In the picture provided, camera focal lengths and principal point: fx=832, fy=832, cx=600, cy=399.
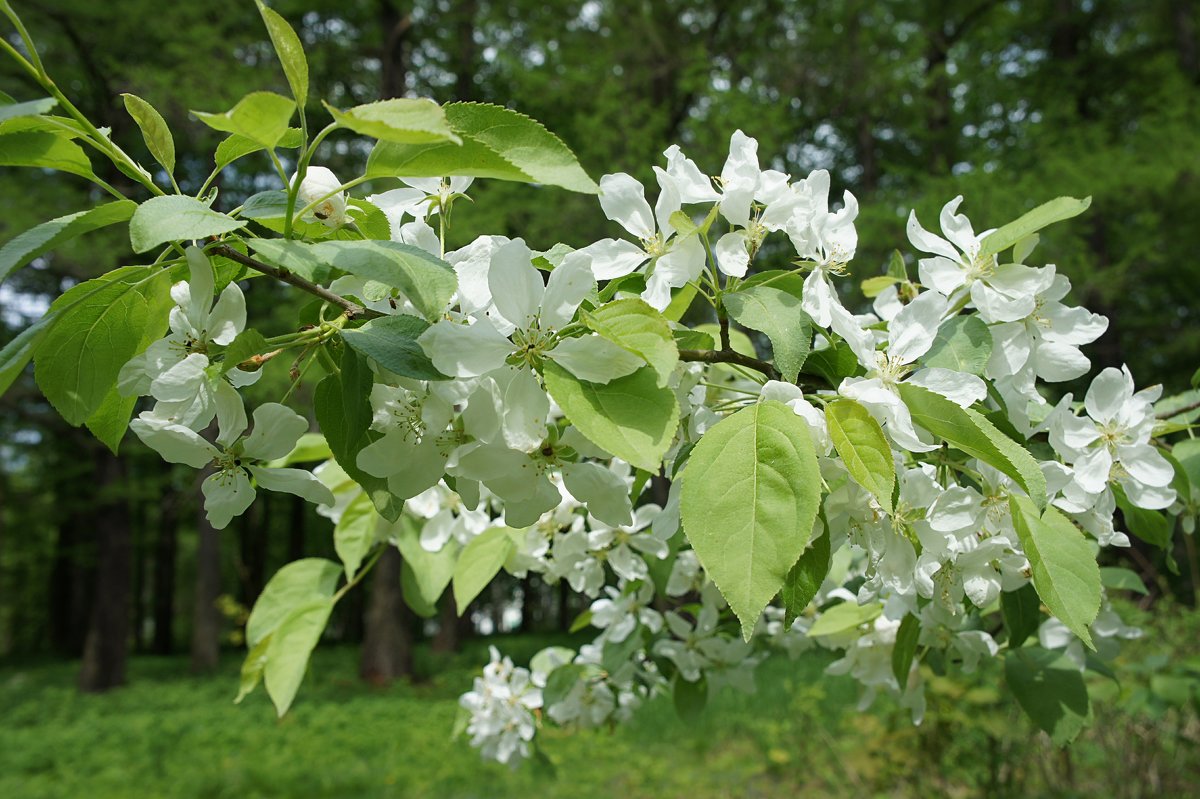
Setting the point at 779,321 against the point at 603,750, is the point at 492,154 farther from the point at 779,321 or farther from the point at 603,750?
the point at 603,750

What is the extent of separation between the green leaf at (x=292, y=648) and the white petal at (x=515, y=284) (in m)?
0.90

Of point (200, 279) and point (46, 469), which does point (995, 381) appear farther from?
point (46, 469)

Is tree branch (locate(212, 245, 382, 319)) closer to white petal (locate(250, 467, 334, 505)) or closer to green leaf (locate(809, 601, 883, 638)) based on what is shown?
white petal (locate(250, 467, 334, 505))

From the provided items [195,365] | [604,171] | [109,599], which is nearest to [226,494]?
[195,365]

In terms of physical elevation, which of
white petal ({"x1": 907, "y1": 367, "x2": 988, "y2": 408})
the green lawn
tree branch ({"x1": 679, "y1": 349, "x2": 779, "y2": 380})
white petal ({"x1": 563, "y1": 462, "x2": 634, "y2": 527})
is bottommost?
the green lawn

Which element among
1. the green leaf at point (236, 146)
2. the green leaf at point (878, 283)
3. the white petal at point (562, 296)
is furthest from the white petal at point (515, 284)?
the green leaf at point (878, 283)

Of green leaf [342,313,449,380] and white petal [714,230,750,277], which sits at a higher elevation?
white petal [714,230,750,277]

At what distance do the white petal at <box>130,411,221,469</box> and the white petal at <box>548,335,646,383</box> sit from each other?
335 millimetres

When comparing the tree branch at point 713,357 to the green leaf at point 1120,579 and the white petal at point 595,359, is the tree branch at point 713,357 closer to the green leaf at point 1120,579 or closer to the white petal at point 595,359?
the white petal at point 595,359

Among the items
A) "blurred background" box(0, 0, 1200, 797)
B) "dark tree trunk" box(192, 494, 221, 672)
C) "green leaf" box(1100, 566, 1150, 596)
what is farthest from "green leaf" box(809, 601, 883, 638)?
"dark tree trunk" box(192, 494, 221, 672)

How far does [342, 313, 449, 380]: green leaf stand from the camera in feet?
2.14

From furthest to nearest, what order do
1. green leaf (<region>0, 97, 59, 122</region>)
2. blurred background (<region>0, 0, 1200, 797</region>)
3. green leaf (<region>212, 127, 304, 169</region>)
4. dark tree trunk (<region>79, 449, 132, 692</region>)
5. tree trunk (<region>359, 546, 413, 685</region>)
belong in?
dark tree trunk (<region>79, 449, 132, 692</region>) → tree trunk (<region>359, 546, 413, 685</region>) → blurred background (<region>0, 0, 1200, 797</region>) → green leaf (<region>212, 127, 304, 169</region>) → green leaf (<region>0, 97, 59, 122</region>)

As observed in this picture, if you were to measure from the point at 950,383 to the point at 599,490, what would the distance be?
350 mm

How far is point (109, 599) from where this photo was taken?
11.0m
